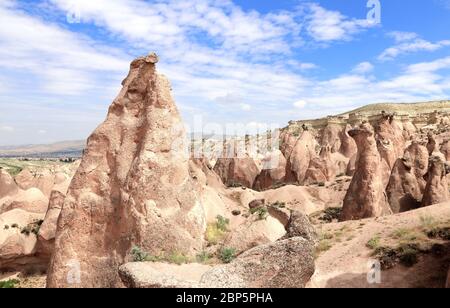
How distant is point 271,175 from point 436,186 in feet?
86.7

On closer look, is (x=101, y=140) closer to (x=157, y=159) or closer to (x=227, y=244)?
(x=157, y=159)

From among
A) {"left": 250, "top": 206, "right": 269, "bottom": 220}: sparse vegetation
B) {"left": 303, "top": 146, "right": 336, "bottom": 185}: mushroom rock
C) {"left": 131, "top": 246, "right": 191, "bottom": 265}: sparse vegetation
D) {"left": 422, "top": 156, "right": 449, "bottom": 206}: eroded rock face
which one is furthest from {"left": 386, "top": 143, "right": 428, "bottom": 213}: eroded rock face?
{"left": 131, "top": 246, "right": 191, "bottom": 265}: sparse vegetation

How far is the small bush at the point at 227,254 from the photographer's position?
44.9 ft

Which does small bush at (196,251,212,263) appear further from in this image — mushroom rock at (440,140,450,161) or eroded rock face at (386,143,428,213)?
mushroom rock at (440,140,450,161)

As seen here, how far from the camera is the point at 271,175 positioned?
49719 millimetres

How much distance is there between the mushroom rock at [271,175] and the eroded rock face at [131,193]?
33524mm

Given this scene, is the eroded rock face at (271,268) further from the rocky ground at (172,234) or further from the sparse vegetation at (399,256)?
the sparse vegetation at (399,256)

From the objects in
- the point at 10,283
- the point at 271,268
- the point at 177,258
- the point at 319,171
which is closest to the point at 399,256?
the point at 271,268

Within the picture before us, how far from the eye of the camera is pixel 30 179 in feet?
125

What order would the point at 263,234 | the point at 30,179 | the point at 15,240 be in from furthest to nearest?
1. the point at 30,179
2. the point at 15,240
3. the point at 263,234

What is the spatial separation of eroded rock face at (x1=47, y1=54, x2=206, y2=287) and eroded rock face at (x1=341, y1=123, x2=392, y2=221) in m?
12.2

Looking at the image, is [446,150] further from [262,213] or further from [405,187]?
[262,213]
